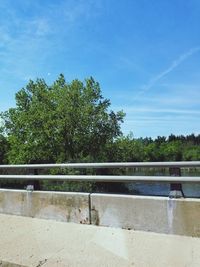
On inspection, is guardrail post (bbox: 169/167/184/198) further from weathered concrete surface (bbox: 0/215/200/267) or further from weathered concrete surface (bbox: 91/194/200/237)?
weathered concrete surface (bbox: 0/215/200/267)

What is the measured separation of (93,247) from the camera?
5680 millimetres

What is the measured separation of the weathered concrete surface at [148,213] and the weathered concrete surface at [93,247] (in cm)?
14

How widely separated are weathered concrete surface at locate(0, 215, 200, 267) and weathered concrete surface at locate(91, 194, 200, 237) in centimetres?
14

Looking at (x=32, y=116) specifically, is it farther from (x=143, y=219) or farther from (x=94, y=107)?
(x=143, y=219)

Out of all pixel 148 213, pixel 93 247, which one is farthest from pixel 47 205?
pixel 148 213

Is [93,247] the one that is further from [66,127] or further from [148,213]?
[66,127]

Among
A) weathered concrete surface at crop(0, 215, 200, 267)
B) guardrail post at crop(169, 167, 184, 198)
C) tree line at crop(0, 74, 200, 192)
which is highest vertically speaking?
tree line at crop(0, 74, 200, 192)

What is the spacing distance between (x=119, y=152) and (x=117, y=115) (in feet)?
14.8

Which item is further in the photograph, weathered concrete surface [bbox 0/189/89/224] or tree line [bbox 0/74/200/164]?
tree line [bbox 0/74/200/164]

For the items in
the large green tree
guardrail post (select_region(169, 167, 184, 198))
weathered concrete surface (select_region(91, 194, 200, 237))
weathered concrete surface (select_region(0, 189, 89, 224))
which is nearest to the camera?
weathered concrete surface (select_region(91, 194, 200, 237))

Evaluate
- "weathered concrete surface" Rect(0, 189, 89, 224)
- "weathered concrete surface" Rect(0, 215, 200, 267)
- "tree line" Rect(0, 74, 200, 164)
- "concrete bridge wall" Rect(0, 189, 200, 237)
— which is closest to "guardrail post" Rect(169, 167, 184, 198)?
"concrete bridge wall" Rect(0, 189, 200, 237)

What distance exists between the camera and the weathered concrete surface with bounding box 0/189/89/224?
704 centimetres

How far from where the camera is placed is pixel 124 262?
5.02 meters

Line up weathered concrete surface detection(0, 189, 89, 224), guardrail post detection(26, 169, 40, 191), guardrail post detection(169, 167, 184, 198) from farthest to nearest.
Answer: guardrail post detection(26, 169, 40, 191) < weathered concrete surface detection(0, 189, 89, 224) < guardrail post detection(169, 167, 184, 198)
